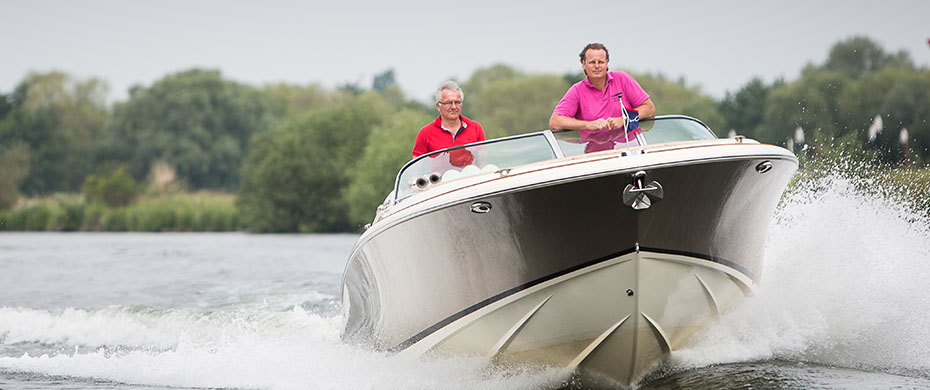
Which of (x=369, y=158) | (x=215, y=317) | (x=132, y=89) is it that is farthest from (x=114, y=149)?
(x=215, y=317)

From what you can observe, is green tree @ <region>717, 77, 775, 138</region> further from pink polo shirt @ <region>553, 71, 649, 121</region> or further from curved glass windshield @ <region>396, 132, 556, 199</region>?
curved glass windshield @ <region>396, 132, 556, 199</region>

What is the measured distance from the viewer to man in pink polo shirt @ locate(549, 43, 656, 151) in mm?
6301

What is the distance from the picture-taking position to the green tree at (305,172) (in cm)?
4512

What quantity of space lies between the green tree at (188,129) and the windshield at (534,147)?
71.8 metres

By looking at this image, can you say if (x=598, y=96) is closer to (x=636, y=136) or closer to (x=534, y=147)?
(x=636, y=136)

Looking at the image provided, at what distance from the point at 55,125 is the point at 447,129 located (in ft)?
264

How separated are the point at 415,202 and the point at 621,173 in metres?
1.35

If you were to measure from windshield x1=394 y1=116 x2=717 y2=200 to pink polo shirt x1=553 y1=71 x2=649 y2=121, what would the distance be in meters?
0.35

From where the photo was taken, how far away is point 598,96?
254 inches

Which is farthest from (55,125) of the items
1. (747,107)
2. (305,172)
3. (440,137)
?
(440,137)

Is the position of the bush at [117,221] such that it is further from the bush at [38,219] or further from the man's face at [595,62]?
the man's face at [595,62]

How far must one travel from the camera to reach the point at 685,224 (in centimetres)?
557

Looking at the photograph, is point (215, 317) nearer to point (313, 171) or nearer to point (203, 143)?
point (313, 171)

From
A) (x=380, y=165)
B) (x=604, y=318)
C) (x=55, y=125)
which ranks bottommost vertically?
(x=604, y=318)
